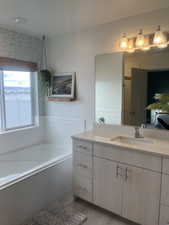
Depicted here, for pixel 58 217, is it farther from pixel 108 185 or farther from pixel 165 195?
pixel 165 195

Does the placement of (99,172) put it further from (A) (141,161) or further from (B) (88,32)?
(B) (88,32)

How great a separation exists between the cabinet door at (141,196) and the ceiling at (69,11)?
182 cm

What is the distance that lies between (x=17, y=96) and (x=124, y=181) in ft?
7.45

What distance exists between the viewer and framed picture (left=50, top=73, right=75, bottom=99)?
3079mm

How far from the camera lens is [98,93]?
278 centimetres

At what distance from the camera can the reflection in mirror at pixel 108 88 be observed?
8.45 ft

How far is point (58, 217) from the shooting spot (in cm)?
218

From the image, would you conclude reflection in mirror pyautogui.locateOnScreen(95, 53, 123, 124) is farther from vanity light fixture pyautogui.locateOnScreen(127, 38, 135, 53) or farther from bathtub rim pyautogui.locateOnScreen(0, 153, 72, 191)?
bathtub rim pyautogui.locateOnScreen(0, 153, 72, 191)

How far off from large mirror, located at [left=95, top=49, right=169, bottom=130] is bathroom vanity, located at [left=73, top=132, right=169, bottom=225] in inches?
12.1

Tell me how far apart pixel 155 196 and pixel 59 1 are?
2246mm

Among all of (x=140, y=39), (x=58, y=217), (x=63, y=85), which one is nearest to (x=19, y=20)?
(x=63, y=85)

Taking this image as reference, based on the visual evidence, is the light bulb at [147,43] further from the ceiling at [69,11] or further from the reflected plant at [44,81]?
the reflected plant at [44,81]

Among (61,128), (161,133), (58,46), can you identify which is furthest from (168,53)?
(61,128)

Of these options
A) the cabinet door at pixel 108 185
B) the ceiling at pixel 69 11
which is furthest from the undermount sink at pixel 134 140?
the ceiling at pixel 69 11
